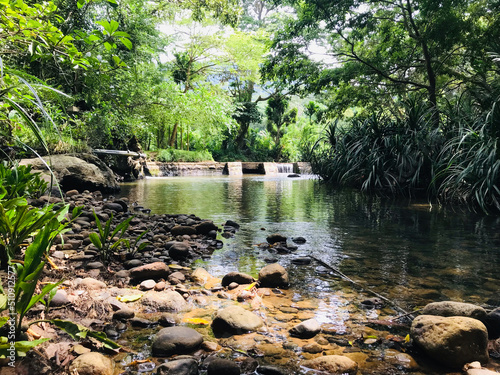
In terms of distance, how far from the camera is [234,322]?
160 centimetres

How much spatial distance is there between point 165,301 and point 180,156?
18573 mm

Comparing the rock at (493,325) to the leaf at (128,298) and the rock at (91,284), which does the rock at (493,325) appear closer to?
the leaf at (128,298)

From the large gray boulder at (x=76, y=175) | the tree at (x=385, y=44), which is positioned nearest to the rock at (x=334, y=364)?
the large gray boulder at (x=76, y=175)

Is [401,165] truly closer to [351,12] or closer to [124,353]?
[351,12]

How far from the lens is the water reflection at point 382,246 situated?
85.7 inches

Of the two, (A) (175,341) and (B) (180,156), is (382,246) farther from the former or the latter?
(B) (180,156)


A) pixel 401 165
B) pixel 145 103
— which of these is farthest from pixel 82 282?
pixel 145 103

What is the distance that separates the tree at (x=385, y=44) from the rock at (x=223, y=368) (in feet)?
26.5

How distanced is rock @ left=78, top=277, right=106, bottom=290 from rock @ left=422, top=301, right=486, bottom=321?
5.79ft

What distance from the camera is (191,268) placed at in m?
2.52

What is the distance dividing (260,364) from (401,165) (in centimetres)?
624

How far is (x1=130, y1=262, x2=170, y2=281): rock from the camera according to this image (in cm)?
225

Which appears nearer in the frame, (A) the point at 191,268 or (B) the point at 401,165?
(A) the point at 191,268

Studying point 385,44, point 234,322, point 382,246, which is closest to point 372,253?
point 382,246
